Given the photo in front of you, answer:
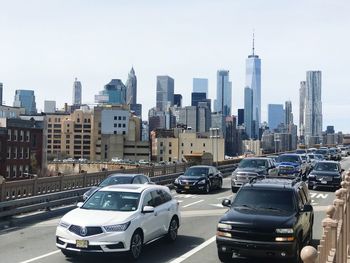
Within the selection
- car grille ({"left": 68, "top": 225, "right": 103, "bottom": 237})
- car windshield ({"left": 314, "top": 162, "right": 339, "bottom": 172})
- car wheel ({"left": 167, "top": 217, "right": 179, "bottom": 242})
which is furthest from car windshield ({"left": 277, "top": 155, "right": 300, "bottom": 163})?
car grille ({"left": 68, "top": 225, "right": 103, "bottom": 237})

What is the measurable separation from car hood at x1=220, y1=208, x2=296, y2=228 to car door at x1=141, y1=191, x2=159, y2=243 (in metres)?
1.93

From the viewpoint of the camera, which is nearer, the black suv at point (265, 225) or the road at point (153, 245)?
the black suv at point (265, 225)

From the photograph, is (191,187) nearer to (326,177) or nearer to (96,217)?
(326,177)

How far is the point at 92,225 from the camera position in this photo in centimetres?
1034

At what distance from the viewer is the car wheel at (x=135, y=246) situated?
10.7 meters

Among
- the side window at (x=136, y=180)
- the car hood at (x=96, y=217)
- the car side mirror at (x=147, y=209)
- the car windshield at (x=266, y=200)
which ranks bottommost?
the car hood at (x=96, y=217)

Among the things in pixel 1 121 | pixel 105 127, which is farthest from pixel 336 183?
pixel 105 127

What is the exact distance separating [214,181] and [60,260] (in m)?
17.5

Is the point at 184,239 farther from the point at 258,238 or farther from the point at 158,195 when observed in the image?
the point at 258,238

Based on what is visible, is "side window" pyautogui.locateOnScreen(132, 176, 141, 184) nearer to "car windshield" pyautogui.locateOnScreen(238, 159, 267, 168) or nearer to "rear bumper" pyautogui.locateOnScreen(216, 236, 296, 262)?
"rear bumper" pyautogui.locateOnScreen(216, 236, 296, 262)

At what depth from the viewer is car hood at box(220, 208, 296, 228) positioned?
10070 millimetres

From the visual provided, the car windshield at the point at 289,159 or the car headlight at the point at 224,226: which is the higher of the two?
the car windshield at the point at 289,159

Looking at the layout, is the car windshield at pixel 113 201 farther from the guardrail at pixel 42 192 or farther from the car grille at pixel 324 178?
the car grille at pixel 324 178

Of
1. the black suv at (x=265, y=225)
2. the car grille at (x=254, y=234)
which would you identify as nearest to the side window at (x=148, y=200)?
the black suv at (x=265, y=225)
